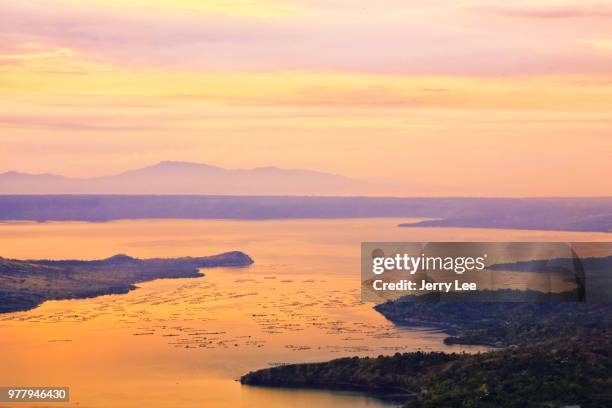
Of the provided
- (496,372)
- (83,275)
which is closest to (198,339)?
(496,372)

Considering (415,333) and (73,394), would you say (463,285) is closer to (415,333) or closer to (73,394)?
(415,333)

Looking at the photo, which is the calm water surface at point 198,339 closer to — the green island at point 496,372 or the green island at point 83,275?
the green island at point 496,372

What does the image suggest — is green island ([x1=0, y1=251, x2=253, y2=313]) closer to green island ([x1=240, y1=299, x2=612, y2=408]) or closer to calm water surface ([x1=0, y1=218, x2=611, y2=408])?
calm water surface ([x1=0, y1=218, x2=611, y2=408])

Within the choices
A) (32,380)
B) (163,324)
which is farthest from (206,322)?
(32,380)

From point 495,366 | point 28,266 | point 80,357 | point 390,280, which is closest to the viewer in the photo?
point 495,366

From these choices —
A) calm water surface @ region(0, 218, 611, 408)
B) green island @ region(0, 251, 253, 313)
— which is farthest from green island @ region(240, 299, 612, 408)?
green island @ region(0, 251, 253, 313)
